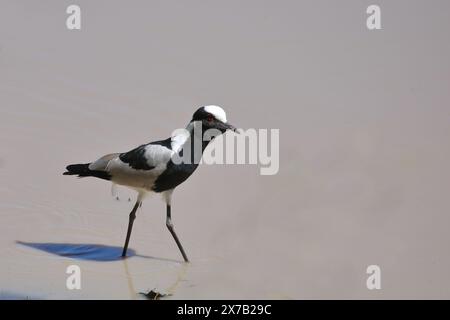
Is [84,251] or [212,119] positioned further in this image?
[84,251]

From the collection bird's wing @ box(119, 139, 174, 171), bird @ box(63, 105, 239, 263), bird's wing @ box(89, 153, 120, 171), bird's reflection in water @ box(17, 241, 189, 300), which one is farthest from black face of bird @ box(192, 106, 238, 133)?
bird's reflection in water @ box(17, 241, 189, 300)

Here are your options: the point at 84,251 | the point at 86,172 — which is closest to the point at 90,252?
the point at 84,251

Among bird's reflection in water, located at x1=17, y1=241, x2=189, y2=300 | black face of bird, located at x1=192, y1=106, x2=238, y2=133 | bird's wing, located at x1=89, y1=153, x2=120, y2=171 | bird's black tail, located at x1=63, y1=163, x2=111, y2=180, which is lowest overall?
bird's reflection in water, located at x1=17, y1=241, x2=189, y2=300

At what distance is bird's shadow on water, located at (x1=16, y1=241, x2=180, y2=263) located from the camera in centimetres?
639

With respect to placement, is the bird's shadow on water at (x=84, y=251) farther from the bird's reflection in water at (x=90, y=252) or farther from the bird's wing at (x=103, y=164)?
the bird's wing at (x=103, y=164)

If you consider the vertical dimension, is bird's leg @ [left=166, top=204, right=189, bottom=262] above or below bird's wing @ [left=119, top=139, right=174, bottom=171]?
below

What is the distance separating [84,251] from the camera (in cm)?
649

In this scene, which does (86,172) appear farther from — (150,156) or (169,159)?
(169,159)

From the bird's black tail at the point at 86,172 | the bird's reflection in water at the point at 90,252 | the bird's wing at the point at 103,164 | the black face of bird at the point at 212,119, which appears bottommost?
the bird's reflection in water at the point at 90,252

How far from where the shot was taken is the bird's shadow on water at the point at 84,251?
6395 mm

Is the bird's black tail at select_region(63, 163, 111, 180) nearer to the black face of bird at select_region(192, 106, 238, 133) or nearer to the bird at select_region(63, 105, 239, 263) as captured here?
the bird at select_region(63, 105, 239, 263)

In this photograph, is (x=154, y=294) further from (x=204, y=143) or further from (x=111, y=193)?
(x=111, y=193)

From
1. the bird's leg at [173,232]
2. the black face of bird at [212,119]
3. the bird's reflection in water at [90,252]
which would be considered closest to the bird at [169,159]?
the black face of bird at [212,119]

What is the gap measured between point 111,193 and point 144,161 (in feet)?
4.21
